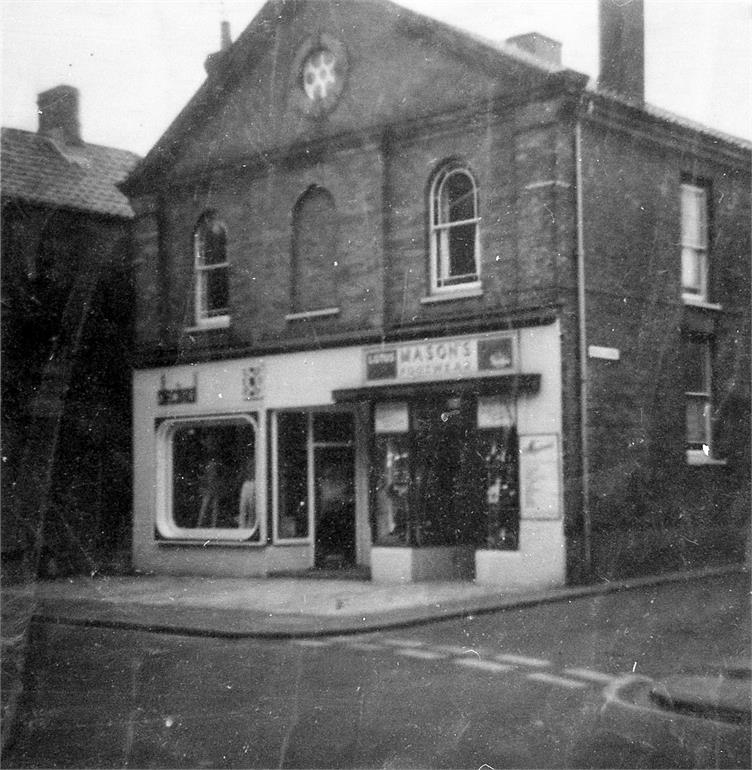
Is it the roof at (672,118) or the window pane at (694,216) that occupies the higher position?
the roof at (672,118)

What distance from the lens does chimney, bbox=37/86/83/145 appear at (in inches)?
1059

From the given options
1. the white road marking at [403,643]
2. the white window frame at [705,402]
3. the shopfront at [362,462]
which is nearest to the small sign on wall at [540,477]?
the shopfront at [362,462]

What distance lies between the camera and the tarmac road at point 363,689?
7199 mm

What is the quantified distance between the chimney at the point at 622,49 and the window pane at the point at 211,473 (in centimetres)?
839

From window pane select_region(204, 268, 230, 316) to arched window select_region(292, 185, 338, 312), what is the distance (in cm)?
186

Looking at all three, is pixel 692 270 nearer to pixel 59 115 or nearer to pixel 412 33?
pixel 412 33

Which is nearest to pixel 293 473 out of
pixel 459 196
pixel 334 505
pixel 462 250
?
pixel 334 505

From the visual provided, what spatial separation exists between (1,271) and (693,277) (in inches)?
500

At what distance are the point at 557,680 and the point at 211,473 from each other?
12837 mm

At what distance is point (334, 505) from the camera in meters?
20.5

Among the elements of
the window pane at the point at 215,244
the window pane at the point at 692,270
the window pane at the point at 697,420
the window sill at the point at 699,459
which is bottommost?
the window sill at the point at 699,459

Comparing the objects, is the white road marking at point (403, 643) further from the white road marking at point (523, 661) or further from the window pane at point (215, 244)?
the window pane at point (215, 244)

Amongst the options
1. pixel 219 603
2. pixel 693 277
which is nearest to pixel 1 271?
pixel 219 603

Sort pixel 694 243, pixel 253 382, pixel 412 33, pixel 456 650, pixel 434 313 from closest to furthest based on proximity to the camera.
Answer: pixel 456 650, pixel 434 313, pixel 412 33, pixel 694 243, pixel 253 382
